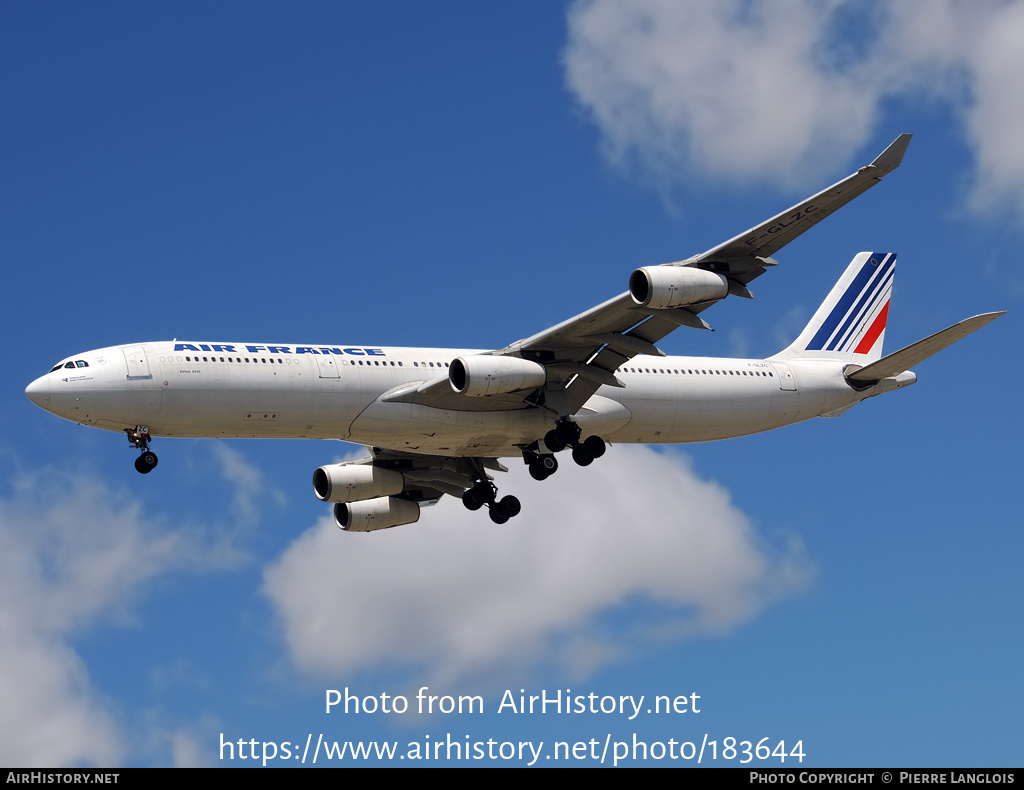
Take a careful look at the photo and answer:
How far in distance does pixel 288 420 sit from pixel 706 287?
43.5 ft

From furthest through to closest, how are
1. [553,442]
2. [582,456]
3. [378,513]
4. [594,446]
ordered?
1. [378,513]
2. [594,446]
3. [582,456]
4. [553,442]

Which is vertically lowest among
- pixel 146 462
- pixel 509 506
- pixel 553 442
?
pixel 146 462

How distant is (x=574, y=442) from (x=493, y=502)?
6127mm

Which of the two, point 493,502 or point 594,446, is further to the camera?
point 493,502

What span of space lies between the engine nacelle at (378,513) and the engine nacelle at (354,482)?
108 cm

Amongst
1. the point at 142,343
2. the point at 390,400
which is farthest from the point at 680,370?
the point at 142,343

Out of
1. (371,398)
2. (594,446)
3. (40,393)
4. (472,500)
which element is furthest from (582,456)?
(40,393)

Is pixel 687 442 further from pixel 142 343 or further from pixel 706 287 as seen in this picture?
pixel 142 343

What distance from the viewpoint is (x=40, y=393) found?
39.6 meters

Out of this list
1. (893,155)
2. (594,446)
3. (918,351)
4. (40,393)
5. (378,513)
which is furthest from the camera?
(378,513)

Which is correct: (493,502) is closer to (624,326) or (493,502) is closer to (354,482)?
(354,482)

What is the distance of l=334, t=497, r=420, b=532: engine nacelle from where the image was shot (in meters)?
51.4

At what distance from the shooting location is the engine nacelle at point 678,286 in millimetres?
38719

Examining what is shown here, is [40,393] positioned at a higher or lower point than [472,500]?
lower
